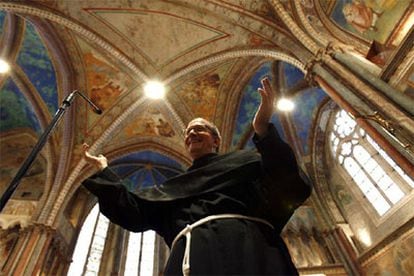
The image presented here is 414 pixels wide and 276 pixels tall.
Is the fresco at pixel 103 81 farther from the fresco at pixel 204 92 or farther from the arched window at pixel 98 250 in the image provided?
the arched window at pixel 98 250

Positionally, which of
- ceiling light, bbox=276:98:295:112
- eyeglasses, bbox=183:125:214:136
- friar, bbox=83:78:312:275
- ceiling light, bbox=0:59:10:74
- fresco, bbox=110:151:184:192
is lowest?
friar, bbox=83:78:312:275

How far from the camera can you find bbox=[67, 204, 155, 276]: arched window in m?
11.5

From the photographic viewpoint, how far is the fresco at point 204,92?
1022 cm

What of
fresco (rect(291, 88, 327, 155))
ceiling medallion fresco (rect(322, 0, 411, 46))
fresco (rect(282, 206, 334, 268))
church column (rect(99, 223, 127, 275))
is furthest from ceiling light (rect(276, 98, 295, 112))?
church column (rect(99, 223, 127, 275))

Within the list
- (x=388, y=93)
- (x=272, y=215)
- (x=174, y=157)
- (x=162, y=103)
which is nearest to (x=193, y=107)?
(x=162, y=103)

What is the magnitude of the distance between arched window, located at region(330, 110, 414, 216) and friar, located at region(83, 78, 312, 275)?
23.2 feet

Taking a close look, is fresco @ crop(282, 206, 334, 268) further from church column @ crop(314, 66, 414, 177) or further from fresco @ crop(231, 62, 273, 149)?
church column @ crop(314, 66, 414, 177)

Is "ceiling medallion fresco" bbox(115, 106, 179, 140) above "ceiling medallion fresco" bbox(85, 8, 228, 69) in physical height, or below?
below

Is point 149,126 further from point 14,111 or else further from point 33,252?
point 33,252

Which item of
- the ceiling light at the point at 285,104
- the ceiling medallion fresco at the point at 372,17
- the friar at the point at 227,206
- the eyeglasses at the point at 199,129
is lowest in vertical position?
the friar at the point at 227,206

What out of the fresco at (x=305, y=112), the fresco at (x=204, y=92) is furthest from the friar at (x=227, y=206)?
the fresco at (x=305, y=112)

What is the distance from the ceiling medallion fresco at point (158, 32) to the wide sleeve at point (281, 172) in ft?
26.2

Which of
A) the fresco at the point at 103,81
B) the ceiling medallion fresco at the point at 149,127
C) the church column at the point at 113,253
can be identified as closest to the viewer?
A: the fresco at the point at 103,81

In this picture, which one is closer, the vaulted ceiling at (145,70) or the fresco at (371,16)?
the fresco at (371,16)
